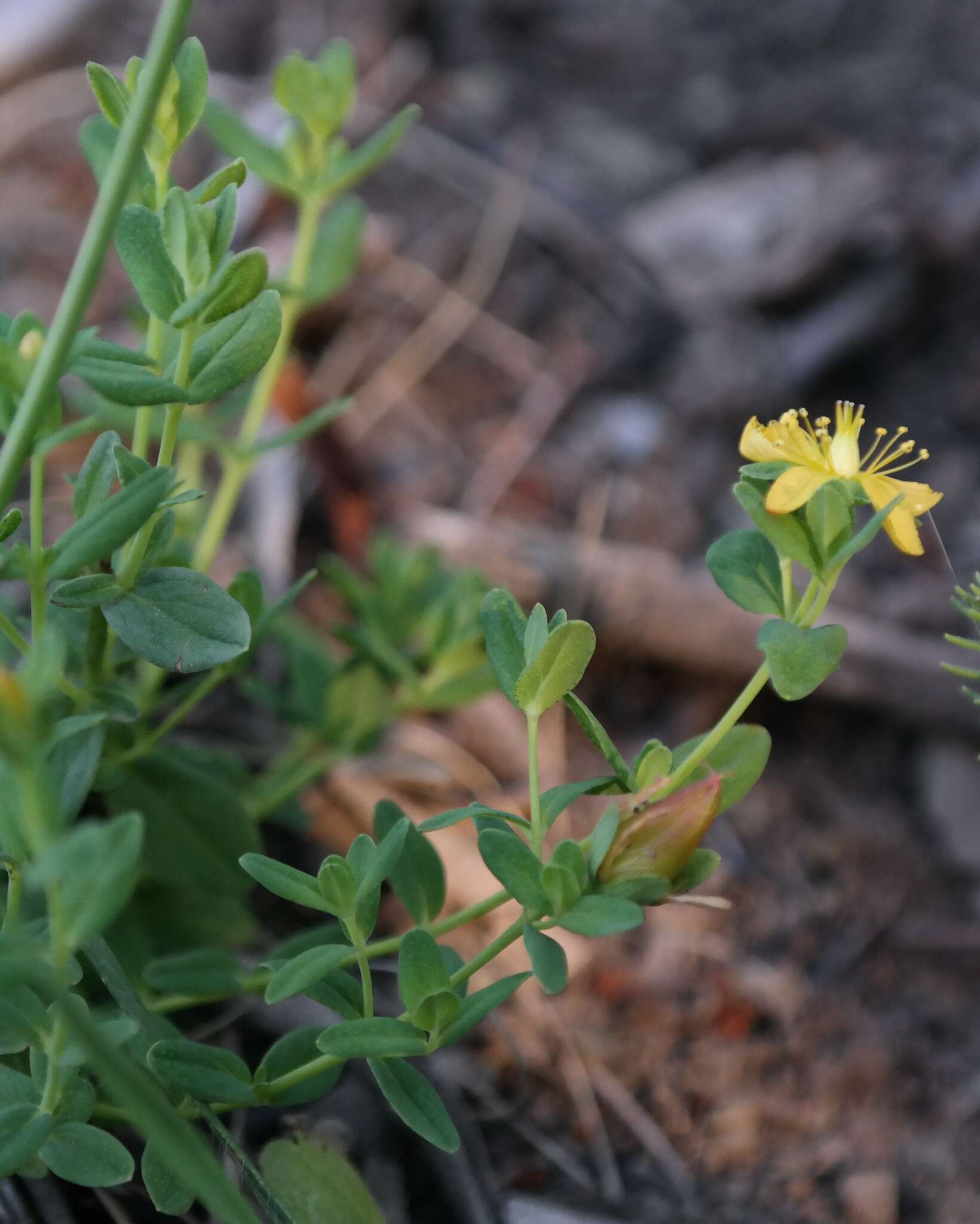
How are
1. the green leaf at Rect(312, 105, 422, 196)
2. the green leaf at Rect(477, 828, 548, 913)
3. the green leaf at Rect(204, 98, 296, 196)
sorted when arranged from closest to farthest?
the green leaf at Rect(477, 828, 548, 913) < the green leaf at Rect(312, 105, 422, 196) < the green leaf at Rect(204, 98, 296, 196)

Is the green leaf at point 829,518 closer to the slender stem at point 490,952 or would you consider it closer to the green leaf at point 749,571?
the green leaf at point 749,571

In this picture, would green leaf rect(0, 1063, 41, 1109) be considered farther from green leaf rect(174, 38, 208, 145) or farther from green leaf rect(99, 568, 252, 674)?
green leaf rect(174, 38, 208, 145)

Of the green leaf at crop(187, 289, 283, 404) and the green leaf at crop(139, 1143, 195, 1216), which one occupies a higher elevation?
the green leaf at crop(187, 289, 283, 404)

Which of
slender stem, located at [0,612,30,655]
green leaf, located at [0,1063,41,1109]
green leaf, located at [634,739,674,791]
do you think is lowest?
green leaf, located at [0,1063,41,1109]

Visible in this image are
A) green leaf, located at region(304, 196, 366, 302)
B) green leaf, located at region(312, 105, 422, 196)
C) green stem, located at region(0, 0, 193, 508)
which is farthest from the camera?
green leaf, located at region(304, 196, 366, 302)

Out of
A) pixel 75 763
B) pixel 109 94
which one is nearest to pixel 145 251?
pixel 109 94

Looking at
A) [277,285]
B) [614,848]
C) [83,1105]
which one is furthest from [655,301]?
[83,1105]

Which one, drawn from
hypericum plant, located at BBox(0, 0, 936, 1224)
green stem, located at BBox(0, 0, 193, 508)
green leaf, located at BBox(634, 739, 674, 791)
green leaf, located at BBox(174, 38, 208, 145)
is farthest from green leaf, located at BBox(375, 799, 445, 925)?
green leaf, located at BBox(174, 38, 208, 145)
